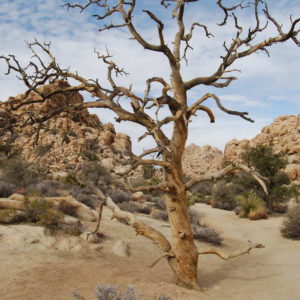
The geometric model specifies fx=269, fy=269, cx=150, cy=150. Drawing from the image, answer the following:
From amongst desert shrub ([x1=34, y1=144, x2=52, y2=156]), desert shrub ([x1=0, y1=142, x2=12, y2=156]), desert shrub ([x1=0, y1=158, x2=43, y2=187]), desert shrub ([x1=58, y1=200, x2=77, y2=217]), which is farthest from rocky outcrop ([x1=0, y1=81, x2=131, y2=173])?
desert shrub ([x1=58, y1=200, x2=77, y2=217])

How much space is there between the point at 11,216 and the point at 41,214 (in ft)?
2.64

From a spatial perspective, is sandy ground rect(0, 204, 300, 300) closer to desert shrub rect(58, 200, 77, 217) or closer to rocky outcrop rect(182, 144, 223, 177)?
desert shrub rect(58, 200, 77, 217)

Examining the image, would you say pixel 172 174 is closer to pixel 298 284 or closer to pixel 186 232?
pixel 186 232

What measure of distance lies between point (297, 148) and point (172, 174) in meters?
37.2

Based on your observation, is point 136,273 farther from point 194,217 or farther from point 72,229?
point 194,217

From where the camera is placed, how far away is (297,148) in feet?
120

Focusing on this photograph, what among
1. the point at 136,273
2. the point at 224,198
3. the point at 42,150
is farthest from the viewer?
the point at 42,150

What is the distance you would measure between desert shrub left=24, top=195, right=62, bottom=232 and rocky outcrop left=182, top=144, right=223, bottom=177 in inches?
2075

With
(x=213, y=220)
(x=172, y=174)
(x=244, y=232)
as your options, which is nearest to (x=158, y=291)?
(x=172, y=174)

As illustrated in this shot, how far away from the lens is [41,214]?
7945 millimetres

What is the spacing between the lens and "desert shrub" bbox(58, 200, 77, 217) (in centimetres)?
934

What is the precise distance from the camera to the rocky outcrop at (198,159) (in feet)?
206

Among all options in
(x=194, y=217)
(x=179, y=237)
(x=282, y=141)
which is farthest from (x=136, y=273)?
(x=282, y=141)

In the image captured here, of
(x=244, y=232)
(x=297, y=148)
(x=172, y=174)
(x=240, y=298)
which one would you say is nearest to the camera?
(x=240, y=298)
